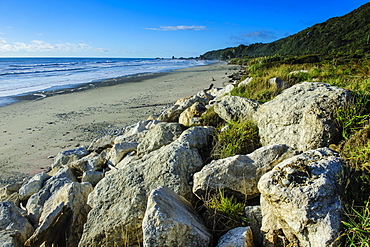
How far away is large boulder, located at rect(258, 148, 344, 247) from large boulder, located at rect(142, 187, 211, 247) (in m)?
0.80

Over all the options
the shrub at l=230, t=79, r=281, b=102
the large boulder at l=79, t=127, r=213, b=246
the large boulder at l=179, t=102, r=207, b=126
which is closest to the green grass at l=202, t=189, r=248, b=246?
the large boulder at l=79, t=127, r=213, b=246

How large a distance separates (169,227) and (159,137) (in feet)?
8.80

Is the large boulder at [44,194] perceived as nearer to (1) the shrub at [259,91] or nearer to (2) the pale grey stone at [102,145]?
(2) the pale grey stone at [102,145]

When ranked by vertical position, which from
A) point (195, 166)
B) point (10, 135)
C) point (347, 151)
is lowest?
point (10, 135)

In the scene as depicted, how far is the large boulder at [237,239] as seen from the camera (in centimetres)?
246

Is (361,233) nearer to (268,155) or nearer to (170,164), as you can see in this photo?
(268,155)

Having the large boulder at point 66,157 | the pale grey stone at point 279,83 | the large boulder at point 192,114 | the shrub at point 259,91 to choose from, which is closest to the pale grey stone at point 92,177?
the large boulder at point 66,157

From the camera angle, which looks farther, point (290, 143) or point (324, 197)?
point (290, 143)

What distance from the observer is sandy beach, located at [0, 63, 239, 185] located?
760 centimetres

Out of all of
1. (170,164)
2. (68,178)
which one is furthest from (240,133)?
(68,178)

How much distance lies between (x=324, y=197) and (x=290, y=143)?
4.46 feet

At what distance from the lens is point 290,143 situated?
359 cm

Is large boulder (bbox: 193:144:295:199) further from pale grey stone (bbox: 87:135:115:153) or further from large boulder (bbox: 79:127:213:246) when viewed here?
pale grey stone (bbox: 87:135:115:153)

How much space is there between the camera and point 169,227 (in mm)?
2434
